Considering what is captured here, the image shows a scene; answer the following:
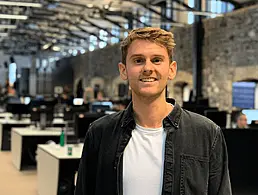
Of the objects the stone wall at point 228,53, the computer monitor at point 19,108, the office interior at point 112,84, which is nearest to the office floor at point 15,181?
the office interior at point 112,84

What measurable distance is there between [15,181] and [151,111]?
6.42m

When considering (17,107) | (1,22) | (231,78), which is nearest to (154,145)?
(17,107)

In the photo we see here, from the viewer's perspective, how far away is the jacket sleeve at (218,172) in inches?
61.6

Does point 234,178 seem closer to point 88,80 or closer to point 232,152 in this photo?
point 232,152

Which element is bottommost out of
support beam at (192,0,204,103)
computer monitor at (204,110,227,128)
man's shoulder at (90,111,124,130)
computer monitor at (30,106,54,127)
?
computer monitor at (30,106,54,127)

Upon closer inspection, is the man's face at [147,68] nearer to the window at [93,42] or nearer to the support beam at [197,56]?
the support beam at [197,56]

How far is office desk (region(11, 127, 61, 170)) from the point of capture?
8.07m

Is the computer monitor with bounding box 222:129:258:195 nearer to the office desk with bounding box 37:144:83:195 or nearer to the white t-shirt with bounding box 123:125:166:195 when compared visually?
the white t-shirt with bounding box 123:125:166:195

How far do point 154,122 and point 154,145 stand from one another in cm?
8

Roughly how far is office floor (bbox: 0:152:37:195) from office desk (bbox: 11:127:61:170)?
0.20 meters

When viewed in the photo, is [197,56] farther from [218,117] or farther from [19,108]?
[218,117]

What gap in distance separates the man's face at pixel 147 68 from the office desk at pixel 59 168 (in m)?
3.76

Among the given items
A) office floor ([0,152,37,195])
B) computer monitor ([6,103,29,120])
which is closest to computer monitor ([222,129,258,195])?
office floor ([0,152,37,195])

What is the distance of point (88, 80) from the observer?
83.6ft
